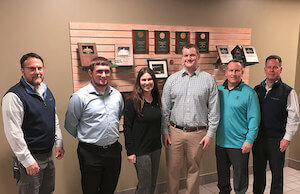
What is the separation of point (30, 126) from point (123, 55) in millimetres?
1404

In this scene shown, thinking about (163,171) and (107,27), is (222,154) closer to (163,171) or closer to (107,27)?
(163,171)

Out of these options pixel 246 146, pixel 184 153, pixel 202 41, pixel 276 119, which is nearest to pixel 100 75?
pixel 184 153

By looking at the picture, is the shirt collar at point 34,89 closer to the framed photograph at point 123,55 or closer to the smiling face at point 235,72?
the framed photograph at point 123,55

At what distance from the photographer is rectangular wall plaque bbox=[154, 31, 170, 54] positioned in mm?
3140

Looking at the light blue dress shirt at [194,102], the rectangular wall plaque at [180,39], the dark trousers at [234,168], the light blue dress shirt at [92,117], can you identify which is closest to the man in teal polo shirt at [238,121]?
the dark trousers at [234,168]

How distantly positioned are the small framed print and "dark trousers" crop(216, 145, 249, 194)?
178cm

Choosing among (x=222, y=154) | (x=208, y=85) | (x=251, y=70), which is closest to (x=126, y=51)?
(x=208, y=85)

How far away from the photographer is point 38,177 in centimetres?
206

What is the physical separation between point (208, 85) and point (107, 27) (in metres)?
1.39

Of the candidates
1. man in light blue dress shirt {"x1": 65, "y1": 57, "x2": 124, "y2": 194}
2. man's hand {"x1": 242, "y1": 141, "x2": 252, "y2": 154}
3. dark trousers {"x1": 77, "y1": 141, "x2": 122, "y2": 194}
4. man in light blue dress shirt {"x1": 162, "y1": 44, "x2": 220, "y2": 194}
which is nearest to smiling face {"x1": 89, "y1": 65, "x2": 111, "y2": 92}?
man in light blue dress shirt {"x1": 65, "y1": 57, "x2": 124, "y2": 194}

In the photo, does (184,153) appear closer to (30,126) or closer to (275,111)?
(275,111)

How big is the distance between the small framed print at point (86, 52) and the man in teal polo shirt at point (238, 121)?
1.54 m

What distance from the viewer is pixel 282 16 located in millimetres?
3855

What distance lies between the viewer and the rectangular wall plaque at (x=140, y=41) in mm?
3037
